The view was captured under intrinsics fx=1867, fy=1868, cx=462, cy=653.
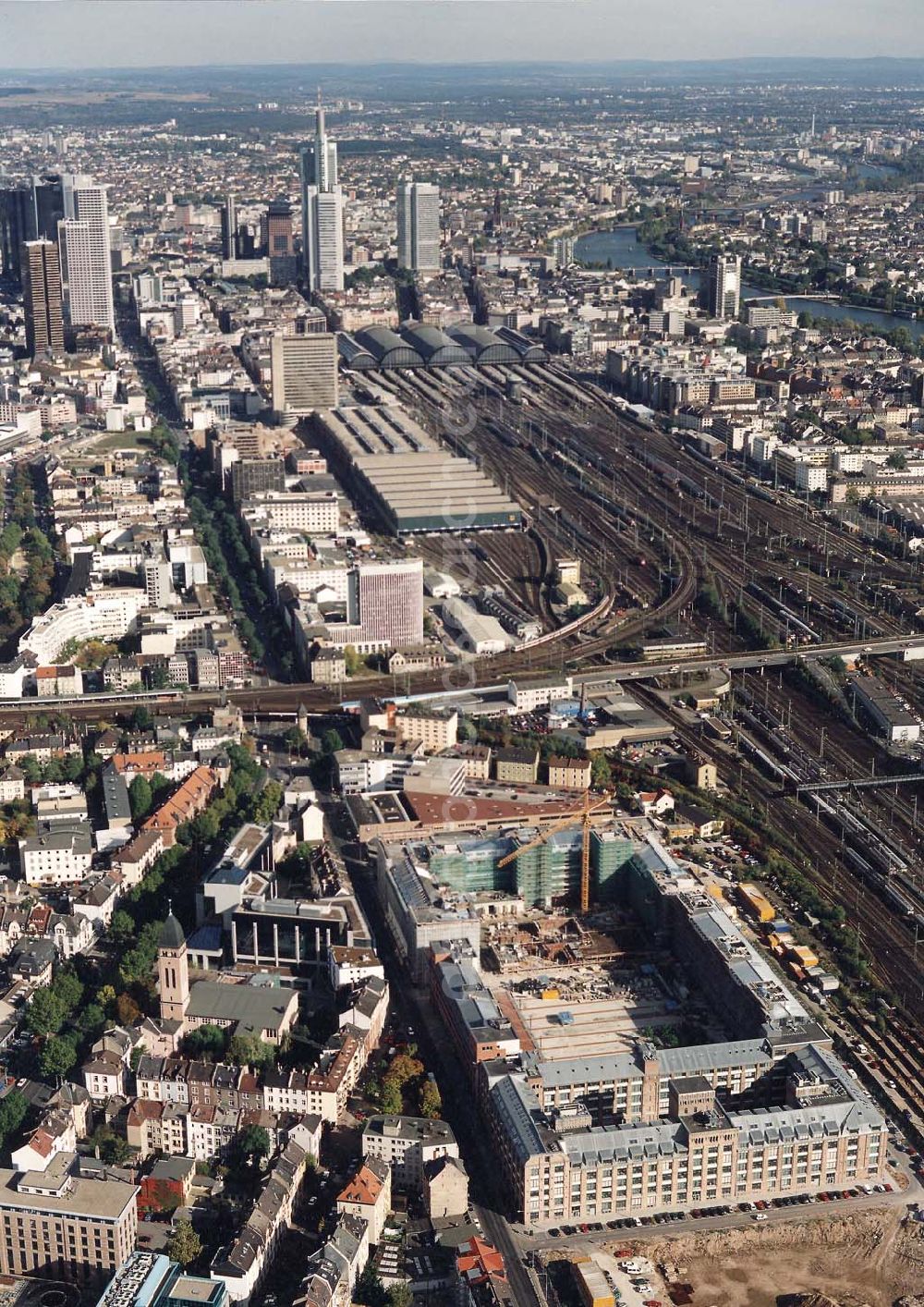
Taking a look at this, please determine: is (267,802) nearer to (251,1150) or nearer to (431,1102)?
(431,1102)

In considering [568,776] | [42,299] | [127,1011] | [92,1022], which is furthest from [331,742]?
[42,299]

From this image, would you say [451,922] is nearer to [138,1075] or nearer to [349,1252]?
[138,1075]

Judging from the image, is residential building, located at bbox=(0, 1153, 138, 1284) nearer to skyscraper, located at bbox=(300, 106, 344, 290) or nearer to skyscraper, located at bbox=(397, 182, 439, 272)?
skyscraper, located at bbox=(300, 106, 344, 290)

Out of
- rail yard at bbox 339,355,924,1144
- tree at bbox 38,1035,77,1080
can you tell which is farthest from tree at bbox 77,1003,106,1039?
rail yard at bbox 339,355,924,1144

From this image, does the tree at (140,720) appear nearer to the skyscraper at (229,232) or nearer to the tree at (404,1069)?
the tree at (404,1069)

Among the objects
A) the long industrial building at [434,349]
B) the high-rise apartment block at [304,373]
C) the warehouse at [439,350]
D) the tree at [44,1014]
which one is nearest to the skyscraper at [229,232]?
the long industrial building at [434,349]

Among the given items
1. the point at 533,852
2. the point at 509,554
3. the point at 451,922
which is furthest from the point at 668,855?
the point at 509,554
